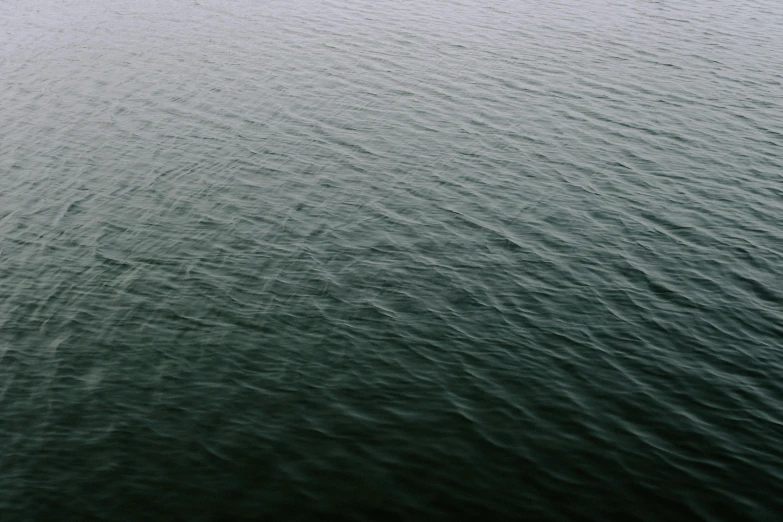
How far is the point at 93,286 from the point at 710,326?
29.8 meters

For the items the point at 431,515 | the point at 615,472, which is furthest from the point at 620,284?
the point at 431,515

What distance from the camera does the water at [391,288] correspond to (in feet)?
93.8

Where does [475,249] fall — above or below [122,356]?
above

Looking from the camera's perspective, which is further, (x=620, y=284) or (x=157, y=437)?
(x=620, y=284)

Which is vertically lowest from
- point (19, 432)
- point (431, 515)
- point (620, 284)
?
point (19, 432)

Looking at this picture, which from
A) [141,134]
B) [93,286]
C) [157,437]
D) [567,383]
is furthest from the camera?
[141,134]

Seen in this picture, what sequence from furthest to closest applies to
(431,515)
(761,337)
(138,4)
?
(138,4)
(761,337)
(431,515)

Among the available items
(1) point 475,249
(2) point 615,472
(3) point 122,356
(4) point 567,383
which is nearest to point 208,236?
(3) point 122,356

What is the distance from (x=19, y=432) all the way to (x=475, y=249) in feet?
78.0

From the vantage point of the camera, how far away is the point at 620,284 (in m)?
39.8

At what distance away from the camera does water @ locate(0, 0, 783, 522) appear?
93.8 ft

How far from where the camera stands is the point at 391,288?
130ft

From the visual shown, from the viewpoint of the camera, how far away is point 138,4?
93.7 m

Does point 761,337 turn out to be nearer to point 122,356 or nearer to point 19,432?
point 122,356
